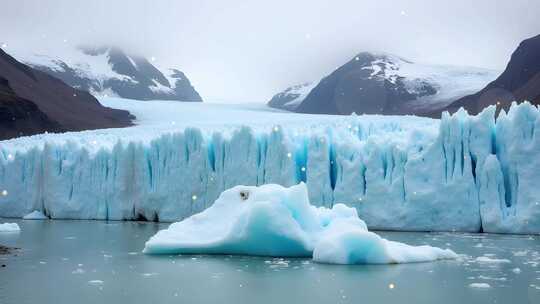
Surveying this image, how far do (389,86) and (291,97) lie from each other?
21.4 m

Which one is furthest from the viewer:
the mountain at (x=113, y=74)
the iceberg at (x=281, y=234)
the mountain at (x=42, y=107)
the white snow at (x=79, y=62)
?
the mountain at (x=113, y=74)

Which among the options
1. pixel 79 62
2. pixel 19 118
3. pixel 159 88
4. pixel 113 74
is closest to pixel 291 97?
pixel 159 88

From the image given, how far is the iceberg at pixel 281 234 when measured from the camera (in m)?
10.3

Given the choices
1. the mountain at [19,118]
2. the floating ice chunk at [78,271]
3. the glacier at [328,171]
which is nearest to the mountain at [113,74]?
the mountain at [19,118]

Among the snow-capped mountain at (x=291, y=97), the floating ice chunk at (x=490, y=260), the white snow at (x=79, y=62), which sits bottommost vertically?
the floating ice chunk at (x=490, y=260)

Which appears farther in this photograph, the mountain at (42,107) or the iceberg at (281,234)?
the mountain at (42,107)

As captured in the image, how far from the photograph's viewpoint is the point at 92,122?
57781 mm

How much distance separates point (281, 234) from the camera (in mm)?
10992

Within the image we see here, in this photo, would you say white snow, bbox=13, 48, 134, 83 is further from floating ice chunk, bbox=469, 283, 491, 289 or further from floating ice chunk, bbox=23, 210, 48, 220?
floating ice chunk, bbox=469, 283, 491, 289

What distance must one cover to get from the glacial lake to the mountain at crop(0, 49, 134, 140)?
117ft

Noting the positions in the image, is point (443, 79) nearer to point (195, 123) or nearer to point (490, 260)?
point (195, 123)

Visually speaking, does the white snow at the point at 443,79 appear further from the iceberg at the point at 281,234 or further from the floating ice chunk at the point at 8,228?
the iceberg at the point at 281,234

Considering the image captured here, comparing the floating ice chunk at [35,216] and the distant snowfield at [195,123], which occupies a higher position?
the distant snowfield at [195,123]

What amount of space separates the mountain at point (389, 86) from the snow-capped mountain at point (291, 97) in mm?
3140
